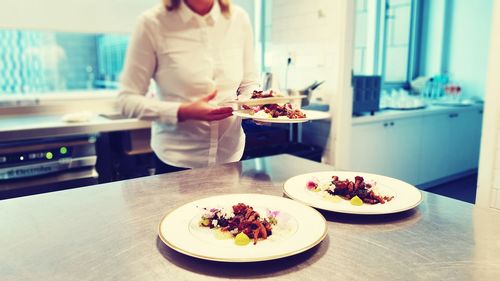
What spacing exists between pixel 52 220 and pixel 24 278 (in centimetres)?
24

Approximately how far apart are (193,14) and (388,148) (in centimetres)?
223

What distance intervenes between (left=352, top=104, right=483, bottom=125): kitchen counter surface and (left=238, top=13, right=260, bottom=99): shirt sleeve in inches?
64.9

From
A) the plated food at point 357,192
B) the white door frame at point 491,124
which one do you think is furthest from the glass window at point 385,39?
the plated food at point 357,192

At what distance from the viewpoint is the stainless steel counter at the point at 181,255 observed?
62 cm

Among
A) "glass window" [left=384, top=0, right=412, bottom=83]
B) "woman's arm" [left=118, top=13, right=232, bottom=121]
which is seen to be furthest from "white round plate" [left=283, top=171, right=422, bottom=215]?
"glass window" [left=384, top=0, right=412, bottom=83]

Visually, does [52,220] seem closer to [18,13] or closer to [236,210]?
[236,210]

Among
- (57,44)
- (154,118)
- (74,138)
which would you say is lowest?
(74,138)

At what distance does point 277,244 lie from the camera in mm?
671

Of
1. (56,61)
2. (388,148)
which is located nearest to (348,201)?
(388,148)

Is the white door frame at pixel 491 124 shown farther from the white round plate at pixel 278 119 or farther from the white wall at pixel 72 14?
the white wall at pixel 72 14

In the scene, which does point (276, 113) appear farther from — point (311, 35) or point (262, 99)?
point (311, 35)

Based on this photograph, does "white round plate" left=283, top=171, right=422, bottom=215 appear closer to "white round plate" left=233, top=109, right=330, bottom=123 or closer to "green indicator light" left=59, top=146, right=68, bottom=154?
"white round plate" left=233, top=109, right=330, bottom=123

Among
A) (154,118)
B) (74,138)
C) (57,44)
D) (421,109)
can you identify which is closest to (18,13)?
(74,138)

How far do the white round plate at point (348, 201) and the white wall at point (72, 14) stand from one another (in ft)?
6.47
